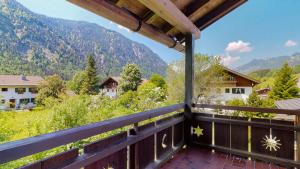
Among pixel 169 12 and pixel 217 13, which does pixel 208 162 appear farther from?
pixel 217 13

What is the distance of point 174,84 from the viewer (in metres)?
12.8

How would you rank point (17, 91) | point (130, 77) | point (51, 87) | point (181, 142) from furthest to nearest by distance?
point (130, 77), point (51, 87), point (17, 91), point (181, 142)

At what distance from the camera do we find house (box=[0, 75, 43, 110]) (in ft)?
25.6

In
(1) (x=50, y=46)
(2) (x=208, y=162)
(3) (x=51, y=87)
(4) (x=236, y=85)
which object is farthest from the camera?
(4) (x=236, y=85)

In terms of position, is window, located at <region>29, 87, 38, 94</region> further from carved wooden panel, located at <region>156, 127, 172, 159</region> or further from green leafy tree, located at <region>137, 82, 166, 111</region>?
carved wooden panel, located at <region>156, 127, 172, 159</region>

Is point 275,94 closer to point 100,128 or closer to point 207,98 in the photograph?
point 207,98

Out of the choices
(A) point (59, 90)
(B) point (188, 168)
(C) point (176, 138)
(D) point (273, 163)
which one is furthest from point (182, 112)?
(A) point (59, 90)

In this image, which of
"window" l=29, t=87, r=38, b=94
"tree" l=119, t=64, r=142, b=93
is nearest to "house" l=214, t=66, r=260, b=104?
"tree" l=119, t=64, r=142, b=93

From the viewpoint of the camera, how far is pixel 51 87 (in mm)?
13250

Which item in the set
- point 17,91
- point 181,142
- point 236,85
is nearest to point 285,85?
point 236,85

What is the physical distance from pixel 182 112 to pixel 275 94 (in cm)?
1306

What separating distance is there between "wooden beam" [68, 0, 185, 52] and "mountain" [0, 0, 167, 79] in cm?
722

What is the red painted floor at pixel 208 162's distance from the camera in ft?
7.79

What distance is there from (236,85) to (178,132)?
12.7 metres
